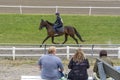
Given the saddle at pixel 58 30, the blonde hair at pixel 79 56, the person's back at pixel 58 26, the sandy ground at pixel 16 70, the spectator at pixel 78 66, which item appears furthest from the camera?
the saddle at pixel 58 30

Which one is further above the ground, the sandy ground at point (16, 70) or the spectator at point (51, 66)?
the spectator at point (51, 66)

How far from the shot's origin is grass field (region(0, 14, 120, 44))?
1036 inches

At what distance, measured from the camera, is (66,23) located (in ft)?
104

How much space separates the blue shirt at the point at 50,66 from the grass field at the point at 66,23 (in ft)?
43.8

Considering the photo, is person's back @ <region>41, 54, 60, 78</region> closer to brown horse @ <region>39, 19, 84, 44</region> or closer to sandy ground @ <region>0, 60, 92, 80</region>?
sandy ground @ <region>0, 60, 92, 80</region>

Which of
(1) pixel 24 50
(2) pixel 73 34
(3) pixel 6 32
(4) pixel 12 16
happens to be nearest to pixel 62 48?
(1) pixel 24 50

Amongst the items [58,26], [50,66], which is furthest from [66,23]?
[50,66]

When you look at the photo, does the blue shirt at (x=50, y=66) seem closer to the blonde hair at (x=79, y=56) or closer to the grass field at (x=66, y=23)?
the blonde hair at (x=79, y=56)

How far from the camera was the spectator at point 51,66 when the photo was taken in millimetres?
11727

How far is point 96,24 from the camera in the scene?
103 feet

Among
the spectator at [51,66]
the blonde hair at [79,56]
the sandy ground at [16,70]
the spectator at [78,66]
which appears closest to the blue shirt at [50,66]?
the spectator at [51,66]

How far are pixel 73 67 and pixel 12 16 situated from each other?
21741mm

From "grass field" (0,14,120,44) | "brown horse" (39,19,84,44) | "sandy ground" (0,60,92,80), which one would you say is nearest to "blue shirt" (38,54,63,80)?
"sandy ground" (0,60,92,80)

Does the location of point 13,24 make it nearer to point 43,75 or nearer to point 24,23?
point 24,23
